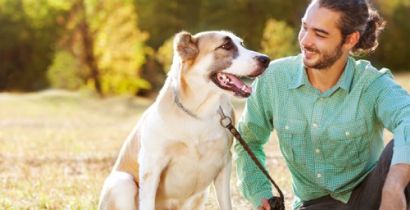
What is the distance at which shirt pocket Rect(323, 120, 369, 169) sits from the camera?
15.4 ft

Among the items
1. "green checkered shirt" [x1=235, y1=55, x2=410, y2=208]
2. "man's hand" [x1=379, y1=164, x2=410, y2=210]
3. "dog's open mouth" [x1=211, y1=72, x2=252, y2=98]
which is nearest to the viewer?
"man's hand" [x1=379, y1=164, x2=410, y2=210]

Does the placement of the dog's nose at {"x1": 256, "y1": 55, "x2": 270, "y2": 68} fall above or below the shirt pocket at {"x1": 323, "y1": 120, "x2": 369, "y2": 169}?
above

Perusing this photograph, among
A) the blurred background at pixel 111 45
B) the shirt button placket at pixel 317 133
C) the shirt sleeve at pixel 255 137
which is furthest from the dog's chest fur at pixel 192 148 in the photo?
the blurred background at pixel 111 45

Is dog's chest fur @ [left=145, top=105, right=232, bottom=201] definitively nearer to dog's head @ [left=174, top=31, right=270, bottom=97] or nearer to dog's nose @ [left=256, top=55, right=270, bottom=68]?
dog's head @ [left=174, top=31, right=270, bottom=97]

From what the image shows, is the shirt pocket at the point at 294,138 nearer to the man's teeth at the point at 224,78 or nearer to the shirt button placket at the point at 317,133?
the shirt button placket at the point at 317,133

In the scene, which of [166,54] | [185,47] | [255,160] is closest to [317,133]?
[255,160]

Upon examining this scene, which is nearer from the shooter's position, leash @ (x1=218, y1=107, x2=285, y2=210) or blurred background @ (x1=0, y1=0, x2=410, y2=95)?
leash @ (x1=218, y1=107, x2=285, y2=210)

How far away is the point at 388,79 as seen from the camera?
461cm

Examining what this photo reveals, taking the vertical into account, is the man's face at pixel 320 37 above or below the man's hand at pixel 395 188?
above

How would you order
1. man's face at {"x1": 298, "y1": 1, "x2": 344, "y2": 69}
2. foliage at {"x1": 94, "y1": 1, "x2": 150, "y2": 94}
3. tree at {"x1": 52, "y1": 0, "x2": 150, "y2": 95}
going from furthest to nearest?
tree at {"x1": 52, "y1": 0, "x2": 150, "y2": 95}
foliage at {"x1": 94, "y1": 1, "x2": 150, "y2": 94}
man's face at {"x1": 298, "y1": 1, "x2": 344, "y2": 69}

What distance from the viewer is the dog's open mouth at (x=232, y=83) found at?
4.91 metres

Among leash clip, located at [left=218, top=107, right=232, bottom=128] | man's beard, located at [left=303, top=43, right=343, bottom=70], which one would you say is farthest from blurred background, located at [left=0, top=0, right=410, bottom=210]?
man's beard, located at [left=303, top=43, right=343, bottom=70]

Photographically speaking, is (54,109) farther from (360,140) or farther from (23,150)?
(360,140)

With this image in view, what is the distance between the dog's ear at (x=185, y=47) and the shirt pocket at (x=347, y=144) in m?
1.00
